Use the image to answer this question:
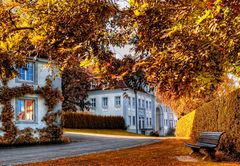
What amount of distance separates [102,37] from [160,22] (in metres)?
1.20

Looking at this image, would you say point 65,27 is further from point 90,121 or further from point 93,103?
point 93,103

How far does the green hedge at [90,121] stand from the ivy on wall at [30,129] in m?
18.4

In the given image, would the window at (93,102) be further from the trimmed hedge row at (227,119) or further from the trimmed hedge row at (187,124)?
the trimmed hedge row at (227,119)

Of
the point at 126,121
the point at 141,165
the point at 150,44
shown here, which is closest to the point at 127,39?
the point at 150,44

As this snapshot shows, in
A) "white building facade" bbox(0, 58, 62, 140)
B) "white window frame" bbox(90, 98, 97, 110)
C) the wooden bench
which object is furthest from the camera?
"white window frame" bbox(90, 98, 97, 110)

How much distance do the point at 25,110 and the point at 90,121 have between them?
26.2 meters

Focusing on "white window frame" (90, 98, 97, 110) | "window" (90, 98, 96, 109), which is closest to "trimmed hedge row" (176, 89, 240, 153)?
"white window frame" (90, 98, 97, 110)

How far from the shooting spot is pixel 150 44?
8.01 meters

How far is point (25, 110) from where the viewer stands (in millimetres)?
25875

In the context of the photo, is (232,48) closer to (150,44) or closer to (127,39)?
(150,44)

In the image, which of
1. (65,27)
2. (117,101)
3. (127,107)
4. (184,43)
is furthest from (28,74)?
(117,101)

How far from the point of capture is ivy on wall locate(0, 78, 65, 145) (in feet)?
79.0

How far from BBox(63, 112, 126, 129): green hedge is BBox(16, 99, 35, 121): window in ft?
62.9

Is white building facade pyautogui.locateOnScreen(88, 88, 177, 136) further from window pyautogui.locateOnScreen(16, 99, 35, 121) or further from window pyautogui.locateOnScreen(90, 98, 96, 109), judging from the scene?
window pyautogui.locateOnScreen(16, 99, 35, 121)
